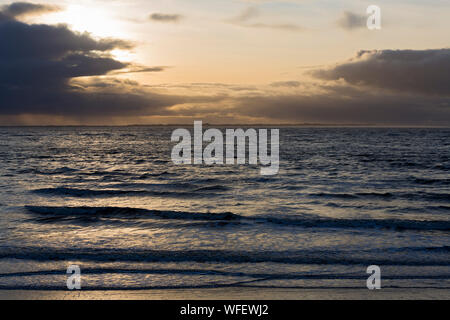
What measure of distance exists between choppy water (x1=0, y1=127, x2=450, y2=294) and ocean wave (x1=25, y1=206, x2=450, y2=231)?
0.04 meters

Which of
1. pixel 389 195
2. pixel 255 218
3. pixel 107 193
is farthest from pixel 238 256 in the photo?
pixel 107 193

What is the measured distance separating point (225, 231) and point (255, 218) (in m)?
2.17

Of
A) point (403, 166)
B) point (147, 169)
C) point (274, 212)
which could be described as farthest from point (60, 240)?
point (403, 166)

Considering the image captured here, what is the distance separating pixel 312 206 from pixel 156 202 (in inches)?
292

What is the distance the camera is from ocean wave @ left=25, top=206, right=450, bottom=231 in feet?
42.9

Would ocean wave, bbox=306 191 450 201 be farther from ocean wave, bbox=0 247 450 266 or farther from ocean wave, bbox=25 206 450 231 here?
ocean wave, bbox=0 247 450 266

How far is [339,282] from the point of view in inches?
307

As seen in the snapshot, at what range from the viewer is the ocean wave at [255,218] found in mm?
13078

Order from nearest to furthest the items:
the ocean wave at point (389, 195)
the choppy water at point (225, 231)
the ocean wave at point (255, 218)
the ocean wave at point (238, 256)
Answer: the choppy water at point (225, 231) < the ocean wave at point (238, 256) < the ocean wave at point (255, 218) < the ocean wave at point (389, 195)

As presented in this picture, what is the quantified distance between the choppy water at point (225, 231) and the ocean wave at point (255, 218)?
4 centimetres

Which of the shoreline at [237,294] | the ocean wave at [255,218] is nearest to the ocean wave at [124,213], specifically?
the ocean wave at [255,218]

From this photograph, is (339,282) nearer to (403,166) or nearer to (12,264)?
(12,264)

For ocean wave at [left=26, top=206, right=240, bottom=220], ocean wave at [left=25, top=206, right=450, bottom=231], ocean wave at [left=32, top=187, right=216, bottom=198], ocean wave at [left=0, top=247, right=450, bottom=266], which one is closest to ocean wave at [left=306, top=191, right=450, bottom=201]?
ocean wave at [left=25, top=206, right=450, bottom=231]

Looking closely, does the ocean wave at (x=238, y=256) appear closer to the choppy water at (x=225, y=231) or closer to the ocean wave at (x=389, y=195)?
the choppy water at (x=225, y=231)
